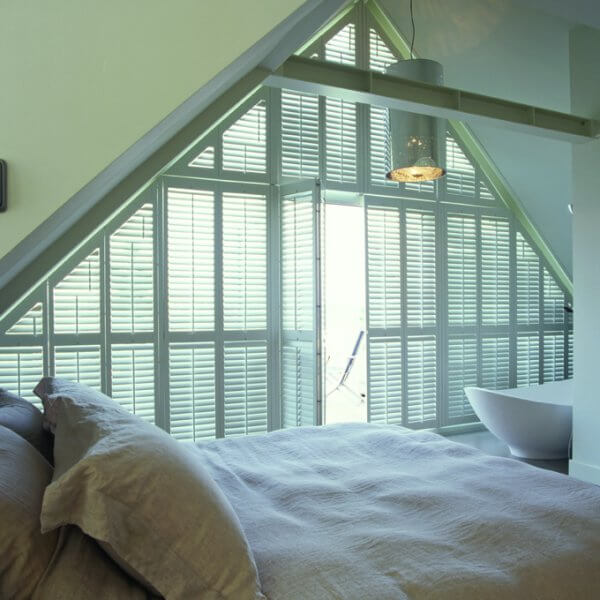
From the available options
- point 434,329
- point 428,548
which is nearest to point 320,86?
point 428,548

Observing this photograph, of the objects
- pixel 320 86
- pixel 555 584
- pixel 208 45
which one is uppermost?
pixel 320 86

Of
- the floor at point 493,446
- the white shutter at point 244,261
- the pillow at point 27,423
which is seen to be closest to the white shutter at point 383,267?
the white shutter at point 244,261

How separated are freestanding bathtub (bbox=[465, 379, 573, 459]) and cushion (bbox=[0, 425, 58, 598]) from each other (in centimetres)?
389

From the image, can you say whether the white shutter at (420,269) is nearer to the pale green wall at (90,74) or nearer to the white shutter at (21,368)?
the white shutter at (21,368)

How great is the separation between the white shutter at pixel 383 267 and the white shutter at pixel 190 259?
1441mm

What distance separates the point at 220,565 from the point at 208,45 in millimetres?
1281

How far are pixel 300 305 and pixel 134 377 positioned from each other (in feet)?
4.23

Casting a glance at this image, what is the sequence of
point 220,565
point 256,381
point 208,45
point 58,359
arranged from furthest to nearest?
point 256,381 → point 58,359 → point 208,45 → point 220,565

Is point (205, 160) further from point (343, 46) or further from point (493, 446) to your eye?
point (493, 446)

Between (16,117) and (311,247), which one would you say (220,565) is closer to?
(16,117)

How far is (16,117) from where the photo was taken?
1406mm

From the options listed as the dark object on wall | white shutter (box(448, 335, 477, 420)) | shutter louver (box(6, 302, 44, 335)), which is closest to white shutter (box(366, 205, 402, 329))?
white shutter (box(448, 335, 477, 420))

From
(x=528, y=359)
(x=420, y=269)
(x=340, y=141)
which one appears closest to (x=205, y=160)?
(x=340, y=141)

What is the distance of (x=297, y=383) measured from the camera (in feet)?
13.9
